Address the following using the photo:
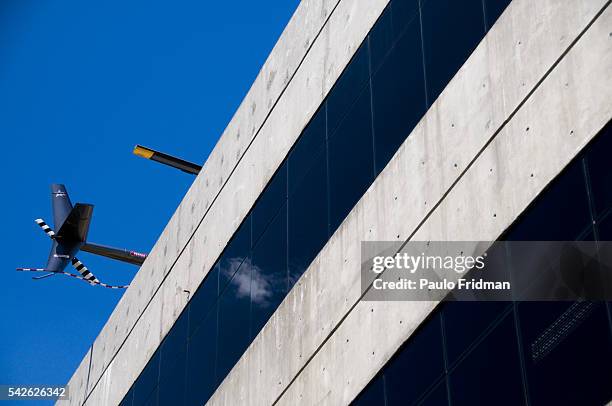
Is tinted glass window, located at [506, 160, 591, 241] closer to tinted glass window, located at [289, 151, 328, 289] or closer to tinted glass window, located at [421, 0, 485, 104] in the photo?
tinted glass window, located at [421, 0, 485, 104]

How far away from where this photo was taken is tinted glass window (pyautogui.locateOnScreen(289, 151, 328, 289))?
1734 centimetres

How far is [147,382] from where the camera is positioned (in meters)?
23.9

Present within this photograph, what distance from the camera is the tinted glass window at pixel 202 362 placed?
Result: 806 inches

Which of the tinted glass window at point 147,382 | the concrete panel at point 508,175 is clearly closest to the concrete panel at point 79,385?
the tinted glass window at point 147,382

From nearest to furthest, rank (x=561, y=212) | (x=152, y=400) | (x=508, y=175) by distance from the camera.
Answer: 1. (x=561, y=212)
2. (x=508, y=175)
3. (x=152, y=400)

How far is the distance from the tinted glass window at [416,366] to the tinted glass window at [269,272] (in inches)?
186

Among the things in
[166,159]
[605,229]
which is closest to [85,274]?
[166,159]

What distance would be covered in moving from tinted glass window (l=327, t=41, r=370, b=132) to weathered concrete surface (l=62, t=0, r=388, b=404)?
0.28m

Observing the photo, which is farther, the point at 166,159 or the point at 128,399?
the point at 166,159

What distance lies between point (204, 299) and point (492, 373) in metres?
11.3

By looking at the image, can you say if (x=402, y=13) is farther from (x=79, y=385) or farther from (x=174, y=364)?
(x=79, y=385)

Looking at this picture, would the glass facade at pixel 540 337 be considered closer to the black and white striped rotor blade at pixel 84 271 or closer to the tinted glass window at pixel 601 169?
the tinted glass window at pixel 601 169

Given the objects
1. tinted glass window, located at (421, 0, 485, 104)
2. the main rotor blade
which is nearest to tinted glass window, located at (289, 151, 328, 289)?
tinted glass window, located at (421, 0, 485, 104)

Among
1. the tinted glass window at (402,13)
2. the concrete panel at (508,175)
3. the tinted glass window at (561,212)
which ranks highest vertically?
the tinted glass window at (402,13)
